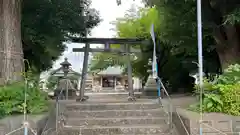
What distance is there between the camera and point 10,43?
577cm

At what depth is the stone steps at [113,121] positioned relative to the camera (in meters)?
5.62

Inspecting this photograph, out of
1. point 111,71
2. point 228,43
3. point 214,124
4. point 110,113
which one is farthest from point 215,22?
point 111,71

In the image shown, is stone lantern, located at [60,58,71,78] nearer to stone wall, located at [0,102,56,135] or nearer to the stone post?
the stone post

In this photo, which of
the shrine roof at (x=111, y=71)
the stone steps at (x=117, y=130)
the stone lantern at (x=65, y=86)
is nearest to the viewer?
the stone steps at (x=117, y=130)

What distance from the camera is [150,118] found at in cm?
579

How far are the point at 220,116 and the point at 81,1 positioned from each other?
7152mm

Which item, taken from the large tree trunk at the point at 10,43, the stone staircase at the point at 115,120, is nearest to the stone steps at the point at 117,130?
the stone staircase at the point at 115,120

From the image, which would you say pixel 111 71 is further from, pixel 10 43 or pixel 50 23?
pixel 10 43

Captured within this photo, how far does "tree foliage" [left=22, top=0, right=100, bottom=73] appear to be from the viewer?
340 inches

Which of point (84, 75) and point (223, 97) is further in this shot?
point (84, 75)

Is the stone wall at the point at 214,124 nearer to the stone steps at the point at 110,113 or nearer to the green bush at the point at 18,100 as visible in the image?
the stone steps at the point at 110,113

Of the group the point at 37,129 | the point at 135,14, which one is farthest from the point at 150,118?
the point at 135,14

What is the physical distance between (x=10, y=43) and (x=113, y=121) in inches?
116

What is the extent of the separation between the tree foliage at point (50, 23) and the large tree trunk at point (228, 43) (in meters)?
5.11
